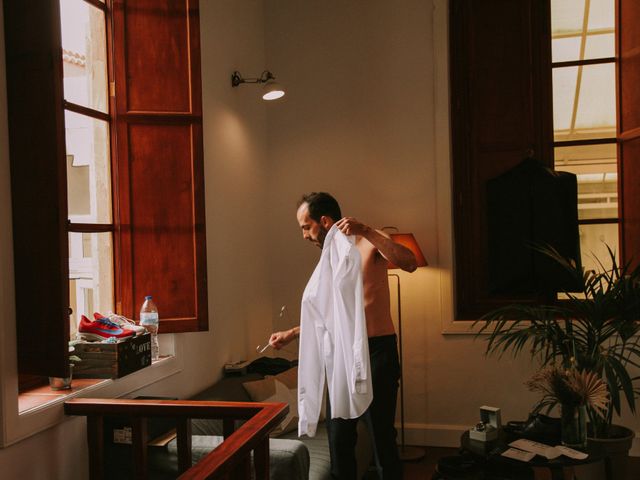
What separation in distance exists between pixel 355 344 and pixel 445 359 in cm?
192

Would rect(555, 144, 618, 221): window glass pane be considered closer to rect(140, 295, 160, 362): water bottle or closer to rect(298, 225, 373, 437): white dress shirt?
rect(298, 225, 373, 437): white dress shirt

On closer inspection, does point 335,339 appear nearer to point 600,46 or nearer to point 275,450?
point 275,450

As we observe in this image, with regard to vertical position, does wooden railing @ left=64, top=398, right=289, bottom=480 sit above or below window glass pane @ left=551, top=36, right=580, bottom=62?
below

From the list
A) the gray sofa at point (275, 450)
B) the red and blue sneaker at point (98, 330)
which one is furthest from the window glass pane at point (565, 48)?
the red and blue sneaker at point (98, 330)

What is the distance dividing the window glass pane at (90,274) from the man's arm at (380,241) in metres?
1.14

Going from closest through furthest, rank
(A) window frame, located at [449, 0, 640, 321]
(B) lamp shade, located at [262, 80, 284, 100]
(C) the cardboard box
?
(C) the cardboard box → (B) lamp shade, located at [262, 80, 284, 100] → (A) window frame, located at [449, 0, 640, 321]

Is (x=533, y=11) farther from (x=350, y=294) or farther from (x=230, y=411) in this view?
(x=230, y=411)

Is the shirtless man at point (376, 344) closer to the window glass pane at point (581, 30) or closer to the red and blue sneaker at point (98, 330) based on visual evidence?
the red and blue sneaker at point (98, 330)

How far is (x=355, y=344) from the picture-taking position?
9.00 feet

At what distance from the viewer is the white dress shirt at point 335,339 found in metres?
2.73

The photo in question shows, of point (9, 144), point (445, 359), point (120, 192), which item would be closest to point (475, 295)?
point (445, 359)

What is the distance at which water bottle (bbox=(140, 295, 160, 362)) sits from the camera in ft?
10.2

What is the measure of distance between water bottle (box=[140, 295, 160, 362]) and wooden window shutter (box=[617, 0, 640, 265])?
2.88m

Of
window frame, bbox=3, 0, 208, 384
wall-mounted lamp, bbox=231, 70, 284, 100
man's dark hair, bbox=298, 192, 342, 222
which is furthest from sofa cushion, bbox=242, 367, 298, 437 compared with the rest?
wall-mounted lamp, bbox=231, 70, 284, 100
